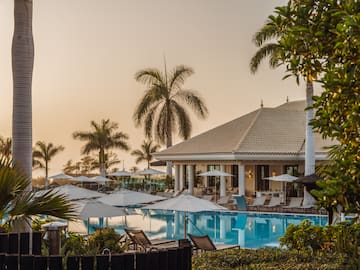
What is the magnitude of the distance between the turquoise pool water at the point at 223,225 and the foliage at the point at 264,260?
1191 centimetres

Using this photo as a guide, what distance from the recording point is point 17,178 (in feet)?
23.4

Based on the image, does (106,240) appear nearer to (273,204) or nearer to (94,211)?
(94,211)

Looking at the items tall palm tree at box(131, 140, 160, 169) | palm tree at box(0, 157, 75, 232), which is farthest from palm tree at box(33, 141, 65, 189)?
palm tree at box(0, 157, 75, 232)

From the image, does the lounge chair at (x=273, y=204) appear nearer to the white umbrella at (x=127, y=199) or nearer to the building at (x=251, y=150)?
the building at (x=251, y=150)

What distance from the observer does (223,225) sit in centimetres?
2492

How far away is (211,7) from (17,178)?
2178 cm

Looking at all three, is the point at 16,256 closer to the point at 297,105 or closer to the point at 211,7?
the point at 211,7

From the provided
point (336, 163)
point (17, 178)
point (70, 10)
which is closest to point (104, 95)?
point (70, 10)

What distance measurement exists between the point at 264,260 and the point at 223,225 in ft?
57.7

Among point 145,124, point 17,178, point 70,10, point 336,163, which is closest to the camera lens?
point 336,163

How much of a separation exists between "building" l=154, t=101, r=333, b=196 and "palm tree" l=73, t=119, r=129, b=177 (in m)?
13.0

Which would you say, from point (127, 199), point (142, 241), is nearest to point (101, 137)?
point (127, 199)

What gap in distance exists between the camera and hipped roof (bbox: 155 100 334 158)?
3250cm

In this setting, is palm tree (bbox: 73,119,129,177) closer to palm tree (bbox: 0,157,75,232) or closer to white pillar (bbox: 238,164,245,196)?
white pillar (bbox: 238,164,245,196)
